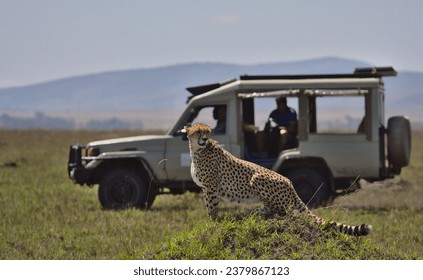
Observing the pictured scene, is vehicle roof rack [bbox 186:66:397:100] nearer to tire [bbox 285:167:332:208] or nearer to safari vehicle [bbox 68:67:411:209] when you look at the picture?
safari vehicle [bbox 68:67:411:209]

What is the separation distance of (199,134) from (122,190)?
5081 mm

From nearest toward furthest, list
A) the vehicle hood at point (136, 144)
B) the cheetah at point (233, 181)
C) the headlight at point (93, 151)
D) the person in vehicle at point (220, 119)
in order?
the cheetah at point (233, 181)
the person in vehicle at point (220, 119)
the vehicle hood at point (136, 144)
the headlight at point (93, 151)

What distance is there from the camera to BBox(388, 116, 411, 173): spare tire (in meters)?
13.2

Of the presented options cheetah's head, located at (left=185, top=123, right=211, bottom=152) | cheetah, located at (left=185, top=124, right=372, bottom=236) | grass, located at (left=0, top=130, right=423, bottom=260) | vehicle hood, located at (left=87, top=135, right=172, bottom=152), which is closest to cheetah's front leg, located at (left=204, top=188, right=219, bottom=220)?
cheetah, located at (left=185, top=124, right=372, bottom=236)

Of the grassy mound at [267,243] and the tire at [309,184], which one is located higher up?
the grassy mound at [267,243]

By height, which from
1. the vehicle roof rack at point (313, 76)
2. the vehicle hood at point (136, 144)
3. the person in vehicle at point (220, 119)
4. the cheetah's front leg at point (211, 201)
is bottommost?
the cheetah's front leg at point (211, 201)

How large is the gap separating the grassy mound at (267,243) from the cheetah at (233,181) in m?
0.56

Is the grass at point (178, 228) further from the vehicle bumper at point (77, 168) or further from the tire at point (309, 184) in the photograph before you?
the vehicle bumper at point (77, 168)

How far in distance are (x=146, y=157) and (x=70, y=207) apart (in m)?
1.51

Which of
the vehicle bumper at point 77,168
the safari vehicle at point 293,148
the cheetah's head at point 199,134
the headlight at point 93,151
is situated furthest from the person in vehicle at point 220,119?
the cheetah's head at point 199,134

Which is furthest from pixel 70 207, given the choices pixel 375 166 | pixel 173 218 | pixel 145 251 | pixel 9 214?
pixel 145 251

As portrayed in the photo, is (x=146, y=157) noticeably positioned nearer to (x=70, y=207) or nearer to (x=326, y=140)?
(x=70, y=207)

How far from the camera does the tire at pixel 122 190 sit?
536 inches

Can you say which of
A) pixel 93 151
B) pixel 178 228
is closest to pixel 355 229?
pixel 178 228
